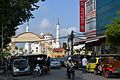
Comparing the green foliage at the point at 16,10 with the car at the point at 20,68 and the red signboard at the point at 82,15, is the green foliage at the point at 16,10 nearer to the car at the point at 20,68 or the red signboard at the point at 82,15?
the car at the point at 20,68

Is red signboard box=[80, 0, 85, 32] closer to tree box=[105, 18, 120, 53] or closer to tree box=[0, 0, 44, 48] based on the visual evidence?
tree box=[105, 18, 120, 53]

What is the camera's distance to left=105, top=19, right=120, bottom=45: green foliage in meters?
41.8

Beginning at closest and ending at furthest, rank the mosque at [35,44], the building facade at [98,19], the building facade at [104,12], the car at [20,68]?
the car at [20,68] → the building facade at [104,12] → the building facade at [98,19] → the mosque at [35,44]

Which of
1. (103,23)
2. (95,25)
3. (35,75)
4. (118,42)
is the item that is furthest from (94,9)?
(35,75)

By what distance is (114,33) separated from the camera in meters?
42.4

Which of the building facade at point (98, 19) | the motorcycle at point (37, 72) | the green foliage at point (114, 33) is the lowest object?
the motorcycle at point (37, 72)

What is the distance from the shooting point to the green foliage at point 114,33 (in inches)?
1646

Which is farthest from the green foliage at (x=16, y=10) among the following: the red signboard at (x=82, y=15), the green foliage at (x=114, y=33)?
the red signboard at (x=82, y=15)

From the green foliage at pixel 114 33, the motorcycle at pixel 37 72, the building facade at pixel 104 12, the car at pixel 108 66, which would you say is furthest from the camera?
the building facade at pixel 104 12

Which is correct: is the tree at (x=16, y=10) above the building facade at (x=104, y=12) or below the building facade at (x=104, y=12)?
below

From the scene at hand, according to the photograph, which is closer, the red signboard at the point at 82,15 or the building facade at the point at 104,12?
the building facade at the point at 104,12

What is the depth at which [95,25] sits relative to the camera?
69438 millimetres

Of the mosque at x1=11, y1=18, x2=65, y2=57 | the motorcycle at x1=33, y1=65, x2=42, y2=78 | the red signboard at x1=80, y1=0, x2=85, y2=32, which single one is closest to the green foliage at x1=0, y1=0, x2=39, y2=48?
the motorcycle at x1=33, y1=65, x2=42, y2=78

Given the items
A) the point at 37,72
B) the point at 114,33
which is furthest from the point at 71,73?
the point at 114,33
